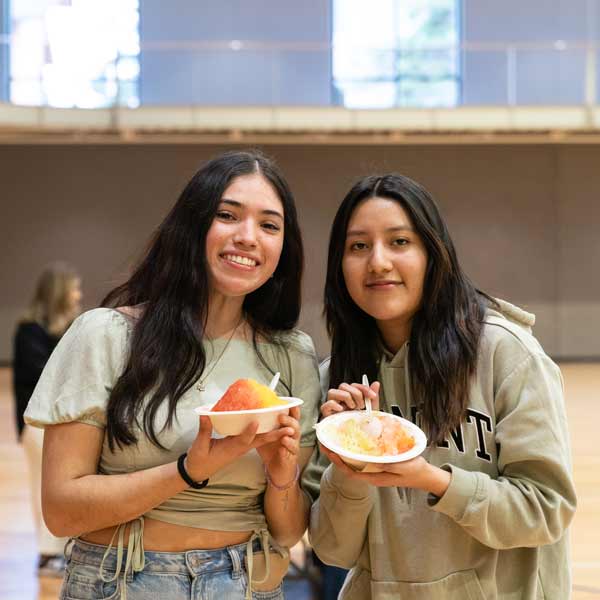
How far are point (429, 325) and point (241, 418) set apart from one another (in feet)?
2.10

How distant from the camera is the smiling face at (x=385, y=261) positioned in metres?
2.31

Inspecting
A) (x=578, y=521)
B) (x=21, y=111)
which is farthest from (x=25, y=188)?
(x=578, y=521)

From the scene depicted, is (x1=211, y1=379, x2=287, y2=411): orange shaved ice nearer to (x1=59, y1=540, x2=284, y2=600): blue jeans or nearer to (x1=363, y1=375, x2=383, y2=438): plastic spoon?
(x1=363, y1=375, x2=383, y2=438): plastic spoon

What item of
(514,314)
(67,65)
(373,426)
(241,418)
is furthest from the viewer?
(67,65)

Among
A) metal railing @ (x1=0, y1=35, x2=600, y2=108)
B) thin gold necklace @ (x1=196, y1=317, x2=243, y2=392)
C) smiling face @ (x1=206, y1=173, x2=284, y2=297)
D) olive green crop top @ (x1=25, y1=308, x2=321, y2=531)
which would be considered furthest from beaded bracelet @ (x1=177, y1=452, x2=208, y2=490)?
metal railing @ (x1=0, y1=35, x2=600, y2=108)

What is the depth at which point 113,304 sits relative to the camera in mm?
2408

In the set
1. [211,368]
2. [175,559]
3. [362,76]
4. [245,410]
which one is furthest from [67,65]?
[245,410]

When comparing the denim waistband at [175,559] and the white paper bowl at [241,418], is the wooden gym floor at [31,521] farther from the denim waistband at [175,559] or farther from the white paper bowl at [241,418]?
the white paper bowl at [241,418]

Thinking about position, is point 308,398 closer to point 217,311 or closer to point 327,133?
point 217,311

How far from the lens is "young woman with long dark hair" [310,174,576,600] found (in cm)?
215

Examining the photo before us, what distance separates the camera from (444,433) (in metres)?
2.26

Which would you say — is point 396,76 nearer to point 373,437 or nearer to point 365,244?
Result: point 365,244

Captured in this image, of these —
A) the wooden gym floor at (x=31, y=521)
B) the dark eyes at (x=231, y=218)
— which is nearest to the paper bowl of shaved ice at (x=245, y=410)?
the dark eyes at (x=231, y=218)

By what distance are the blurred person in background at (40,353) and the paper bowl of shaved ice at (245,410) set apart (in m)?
4.04
